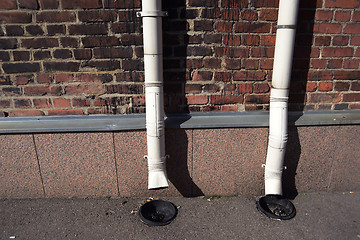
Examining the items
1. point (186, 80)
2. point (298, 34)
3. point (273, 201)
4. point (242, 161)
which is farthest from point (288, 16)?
point (273, 201)

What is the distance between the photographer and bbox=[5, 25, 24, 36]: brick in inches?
99.0

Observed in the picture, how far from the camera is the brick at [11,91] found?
270 centimetres

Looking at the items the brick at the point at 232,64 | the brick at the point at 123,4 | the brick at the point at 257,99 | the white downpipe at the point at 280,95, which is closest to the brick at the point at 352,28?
the white downpipe at the point at 280,95

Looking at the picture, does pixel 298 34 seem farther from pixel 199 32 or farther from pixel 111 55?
pixel 111 55

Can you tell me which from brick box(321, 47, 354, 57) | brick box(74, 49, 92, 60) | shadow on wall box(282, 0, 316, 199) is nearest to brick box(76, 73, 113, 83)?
brick box(74, 49, 92, 60)

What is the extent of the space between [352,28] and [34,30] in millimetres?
3165

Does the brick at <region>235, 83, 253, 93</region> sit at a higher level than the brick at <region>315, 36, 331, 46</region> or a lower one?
lower

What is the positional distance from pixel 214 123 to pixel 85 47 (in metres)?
1.51

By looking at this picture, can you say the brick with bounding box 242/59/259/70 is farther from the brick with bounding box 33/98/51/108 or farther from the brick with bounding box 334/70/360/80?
the brick with bounding box 33/98/51/108

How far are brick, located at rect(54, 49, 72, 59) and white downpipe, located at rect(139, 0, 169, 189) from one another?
0.80 meters

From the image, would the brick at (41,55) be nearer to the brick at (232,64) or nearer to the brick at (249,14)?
Answer: the brick at (232,64)

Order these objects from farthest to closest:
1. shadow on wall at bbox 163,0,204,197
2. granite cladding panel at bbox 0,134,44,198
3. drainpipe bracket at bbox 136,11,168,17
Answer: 1. granite cladding panel at bbox 0,134,44,198
2. shadow on wall at bbox 163,0,204,197
3. drainpipe bracket at bbox 136,11,168,17

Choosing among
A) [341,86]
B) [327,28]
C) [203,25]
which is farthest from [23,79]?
[341,86]

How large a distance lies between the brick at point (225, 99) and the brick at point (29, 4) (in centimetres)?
192
